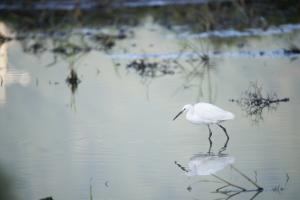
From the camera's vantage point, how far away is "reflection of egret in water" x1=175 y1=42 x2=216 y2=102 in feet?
37.9

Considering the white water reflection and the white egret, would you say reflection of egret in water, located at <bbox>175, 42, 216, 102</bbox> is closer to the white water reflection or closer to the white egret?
the white egret

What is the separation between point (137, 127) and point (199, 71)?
3907mm

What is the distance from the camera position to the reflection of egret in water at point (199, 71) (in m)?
11.5

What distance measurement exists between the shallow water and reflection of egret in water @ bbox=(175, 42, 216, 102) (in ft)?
0.07

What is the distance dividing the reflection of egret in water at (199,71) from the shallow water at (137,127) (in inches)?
0.8

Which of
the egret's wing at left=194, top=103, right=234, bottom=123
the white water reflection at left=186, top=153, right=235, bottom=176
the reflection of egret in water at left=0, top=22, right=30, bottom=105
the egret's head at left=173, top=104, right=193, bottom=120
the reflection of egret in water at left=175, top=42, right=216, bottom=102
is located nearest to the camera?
the white water reflection at left=186, top=153, right=235, bottom=176

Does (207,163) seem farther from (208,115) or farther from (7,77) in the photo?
(7,77)

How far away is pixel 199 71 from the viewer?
13.3 metres

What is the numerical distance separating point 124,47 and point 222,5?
428cm

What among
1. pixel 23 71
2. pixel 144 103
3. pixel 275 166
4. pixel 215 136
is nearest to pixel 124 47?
pixel 23 71

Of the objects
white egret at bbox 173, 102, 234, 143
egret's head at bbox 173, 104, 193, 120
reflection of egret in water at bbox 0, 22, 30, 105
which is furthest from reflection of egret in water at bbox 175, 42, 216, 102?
reflection of egret in water at bbox 0, 22, 30, 105

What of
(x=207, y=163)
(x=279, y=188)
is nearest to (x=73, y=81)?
(x=207, y=163)

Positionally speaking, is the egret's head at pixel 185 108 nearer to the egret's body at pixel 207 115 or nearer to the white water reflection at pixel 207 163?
the egret's body at pixel 207 115

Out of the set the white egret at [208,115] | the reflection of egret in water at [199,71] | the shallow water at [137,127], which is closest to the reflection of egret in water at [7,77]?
the shallow water at [137,127]
